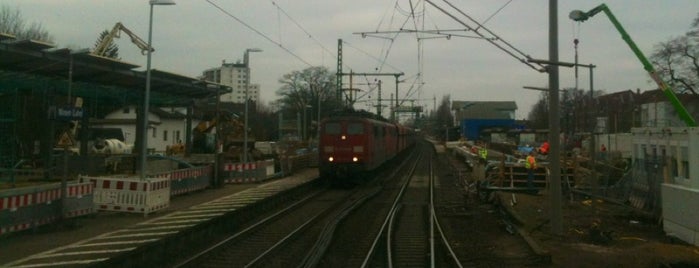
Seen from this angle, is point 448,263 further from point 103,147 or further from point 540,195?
point 103,147

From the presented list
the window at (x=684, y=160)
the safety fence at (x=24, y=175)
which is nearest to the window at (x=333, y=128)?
the safety fence at (x=24, y=175)

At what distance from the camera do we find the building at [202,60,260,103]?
3724 inches

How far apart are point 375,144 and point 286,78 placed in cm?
4863

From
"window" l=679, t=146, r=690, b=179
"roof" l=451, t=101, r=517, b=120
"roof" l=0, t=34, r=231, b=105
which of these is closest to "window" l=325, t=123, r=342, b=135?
"roof" l=0, t=34, r=231, b=105

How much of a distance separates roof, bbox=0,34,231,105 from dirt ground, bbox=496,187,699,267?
1236 centimetres

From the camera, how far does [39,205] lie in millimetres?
13289

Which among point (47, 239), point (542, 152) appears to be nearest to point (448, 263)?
point (47, 239)

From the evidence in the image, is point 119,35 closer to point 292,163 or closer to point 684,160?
point 292,163

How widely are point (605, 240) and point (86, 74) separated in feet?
68.4

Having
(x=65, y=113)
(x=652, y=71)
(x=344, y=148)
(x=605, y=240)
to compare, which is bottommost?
(x=605, y=240)

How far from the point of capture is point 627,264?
10359 millimetres

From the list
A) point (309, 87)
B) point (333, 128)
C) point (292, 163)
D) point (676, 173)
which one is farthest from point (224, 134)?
point (309, 87)

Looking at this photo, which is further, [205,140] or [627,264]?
[205,140]

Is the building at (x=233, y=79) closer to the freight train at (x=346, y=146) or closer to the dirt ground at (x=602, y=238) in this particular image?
the freight train at (x=346, y=146)
